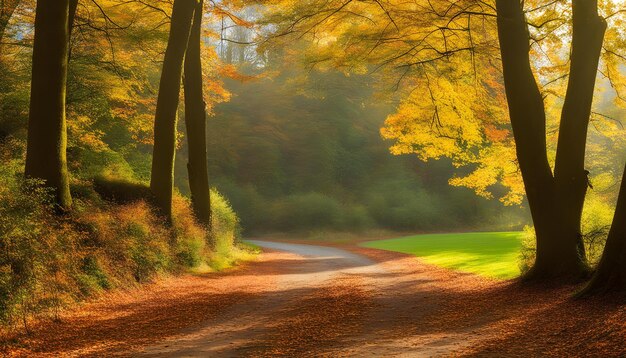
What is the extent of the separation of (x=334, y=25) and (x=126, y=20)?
8679 millimetres

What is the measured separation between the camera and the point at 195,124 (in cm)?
1867

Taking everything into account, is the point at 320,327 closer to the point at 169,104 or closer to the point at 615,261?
the point at 615,261

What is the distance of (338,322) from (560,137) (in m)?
6.04

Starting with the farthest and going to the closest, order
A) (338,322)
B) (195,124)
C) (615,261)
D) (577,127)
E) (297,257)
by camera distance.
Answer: (297,257) < (195,124) < (577,127) < (338,322) < (615,261)

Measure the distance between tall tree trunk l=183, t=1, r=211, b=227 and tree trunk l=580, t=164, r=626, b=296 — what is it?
13474 millimetres

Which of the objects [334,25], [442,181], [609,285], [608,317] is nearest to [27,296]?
[608,317]

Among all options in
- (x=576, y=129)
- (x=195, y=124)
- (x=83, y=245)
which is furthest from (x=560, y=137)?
(x=195, y=124)

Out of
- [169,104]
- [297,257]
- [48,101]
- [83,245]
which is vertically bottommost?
[297,257]

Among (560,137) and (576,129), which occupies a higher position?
(576,129)

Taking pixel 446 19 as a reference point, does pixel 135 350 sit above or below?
below

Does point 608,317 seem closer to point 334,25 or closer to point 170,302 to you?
point 170,302

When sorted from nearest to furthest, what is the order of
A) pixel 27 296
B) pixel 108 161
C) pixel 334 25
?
pixel 27 296 < pixel 334 25 < pixel 108 161

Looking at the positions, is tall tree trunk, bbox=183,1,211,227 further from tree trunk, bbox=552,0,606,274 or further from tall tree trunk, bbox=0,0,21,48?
tree trunk, bbox=552,0,606,274

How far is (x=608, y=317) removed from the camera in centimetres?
654
